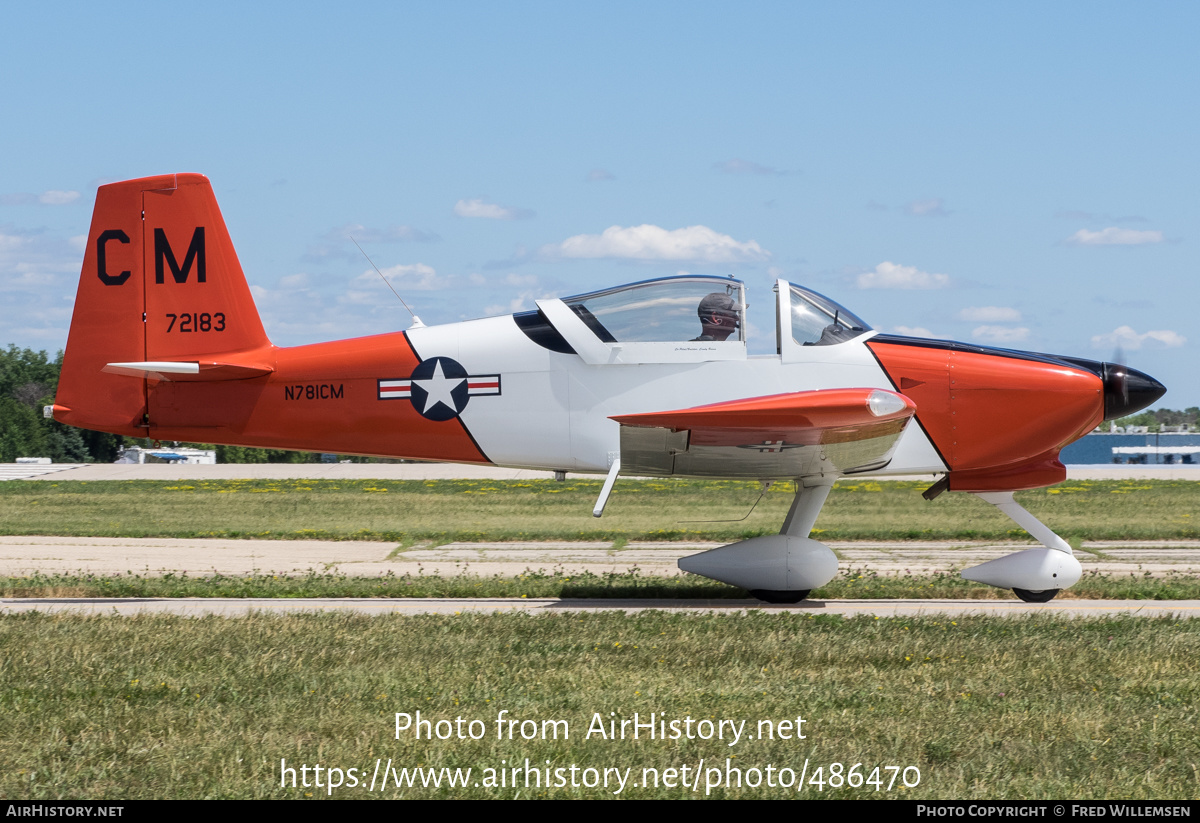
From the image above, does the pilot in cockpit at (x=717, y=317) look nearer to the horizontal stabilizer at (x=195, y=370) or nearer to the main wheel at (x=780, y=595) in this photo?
the main wheel at (x=780, y=595)

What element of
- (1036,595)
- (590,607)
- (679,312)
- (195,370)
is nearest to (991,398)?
(1036,595)

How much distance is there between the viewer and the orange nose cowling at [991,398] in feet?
31.8

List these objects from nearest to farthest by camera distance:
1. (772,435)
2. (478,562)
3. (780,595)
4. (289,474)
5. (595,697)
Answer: (595,697) → (772,435) → (780,595) → (478,562) → (289,474)

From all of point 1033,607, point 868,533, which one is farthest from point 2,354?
point 1033,607

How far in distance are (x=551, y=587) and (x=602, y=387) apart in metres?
2.65

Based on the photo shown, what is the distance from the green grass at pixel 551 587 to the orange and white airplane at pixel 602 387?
0.93 metres

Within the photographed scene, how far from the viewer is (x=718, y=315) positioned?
971cm

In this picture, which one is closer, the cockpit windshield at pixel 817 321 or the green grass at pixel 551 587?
the cockpit windshield at pixel 817 321

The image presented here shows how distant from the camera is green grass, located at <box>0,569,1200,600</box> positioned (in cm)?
1082

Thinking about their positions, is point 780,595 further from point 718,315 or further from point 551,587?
point 718,315

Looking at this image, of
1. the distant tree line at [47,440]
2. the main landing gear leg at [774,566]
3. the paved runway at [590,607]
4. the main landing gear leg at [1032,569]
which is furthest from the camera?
the distant tree line at [47,440]

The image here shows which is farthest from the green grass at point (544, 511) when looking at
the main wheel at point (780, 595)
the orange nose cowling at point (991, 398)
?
the orange nose cowling at point (991, 398)

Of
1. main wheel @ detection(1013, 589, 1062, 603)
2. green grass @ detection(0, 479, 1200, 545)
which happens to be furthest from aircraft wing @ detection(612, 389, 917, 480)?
green grass @ detection(0, 479, 1200, 545)
